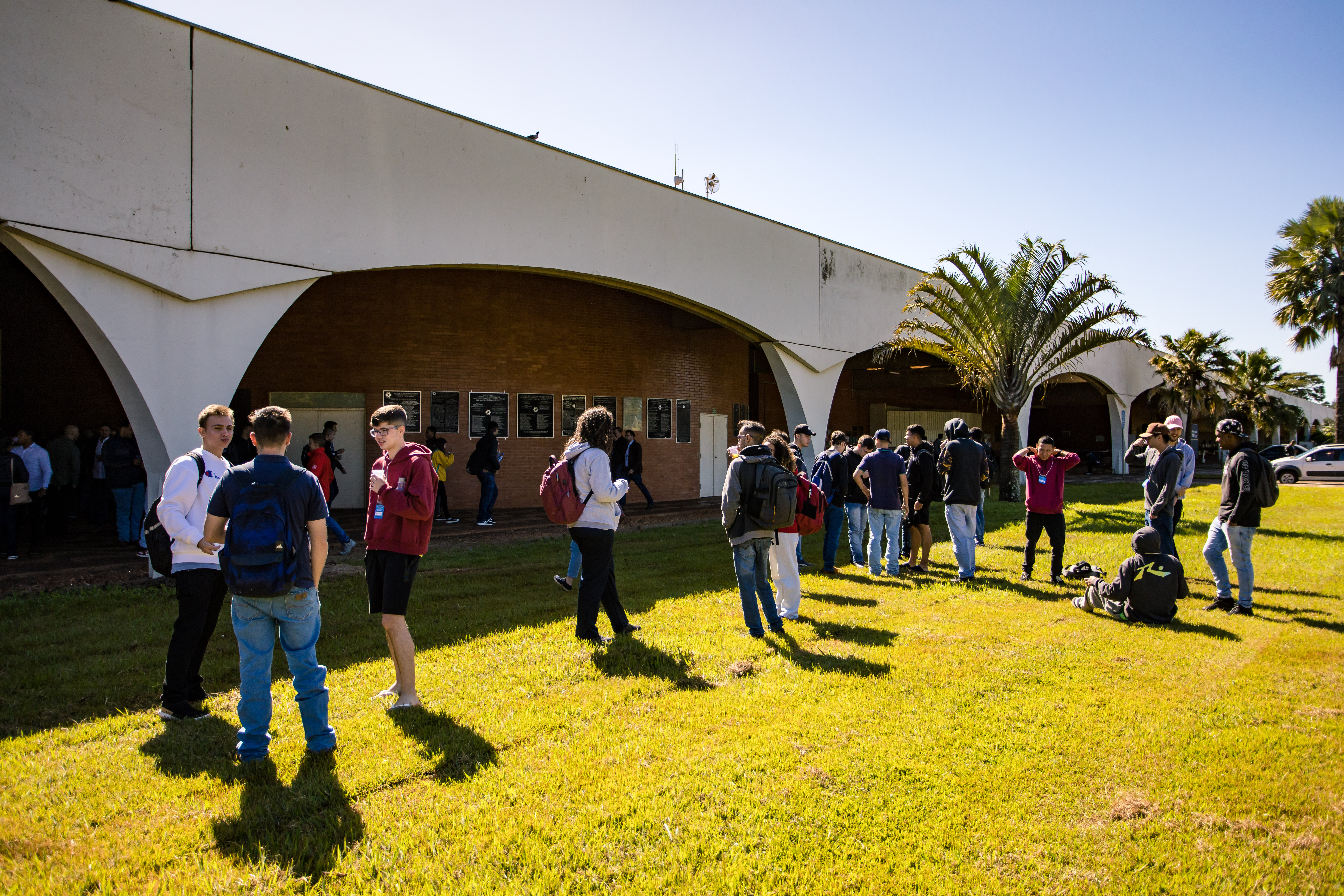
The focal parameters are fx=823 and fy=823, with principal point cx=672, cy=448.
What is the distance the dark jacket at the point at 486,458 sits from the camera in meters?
14.8

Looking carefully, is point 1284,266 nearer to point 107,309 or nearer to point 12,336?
point 107,309

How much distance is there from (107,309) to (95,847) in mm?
6746

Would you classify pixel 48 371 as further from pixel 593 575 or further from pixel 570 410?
pixel 593 575

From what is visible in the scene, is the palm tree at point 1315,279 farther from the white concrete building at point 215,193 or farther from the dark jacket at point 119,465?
the dark jacket at point 119,465

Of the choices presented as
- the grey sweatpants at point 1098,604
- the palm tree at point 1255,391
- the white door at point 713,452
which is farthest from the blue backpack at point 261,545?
the palm tree at point 1255,391

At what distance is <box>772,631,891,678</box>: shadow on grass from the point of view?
5.52 meters

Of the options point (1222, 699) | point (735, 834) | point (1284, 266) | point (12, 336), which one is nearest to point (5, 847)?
point (735, 834)

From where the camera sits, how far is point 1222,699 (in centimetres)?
506

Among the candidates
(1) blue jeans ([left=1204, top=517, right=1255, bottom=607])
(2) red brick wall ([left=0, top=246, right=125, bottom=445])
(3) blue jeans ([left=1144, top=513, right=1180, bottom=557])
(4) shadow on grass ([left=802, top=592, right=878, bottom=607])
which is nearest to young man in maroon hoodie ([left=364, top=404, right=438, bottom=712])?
(4) shadow on grass ([left=802, top=592, right=878, bottom=607])

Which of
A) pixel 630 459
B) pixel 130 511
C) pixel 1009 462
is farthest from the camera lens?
pixel 1009 462

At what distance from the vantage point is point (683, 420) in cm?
2017

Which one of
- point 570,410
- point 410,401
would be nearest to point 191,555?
point 410,401

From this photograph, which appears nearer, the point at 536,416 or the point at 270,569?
the point at 270,569

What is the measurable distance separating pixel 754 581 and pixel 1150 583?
11.4ft
